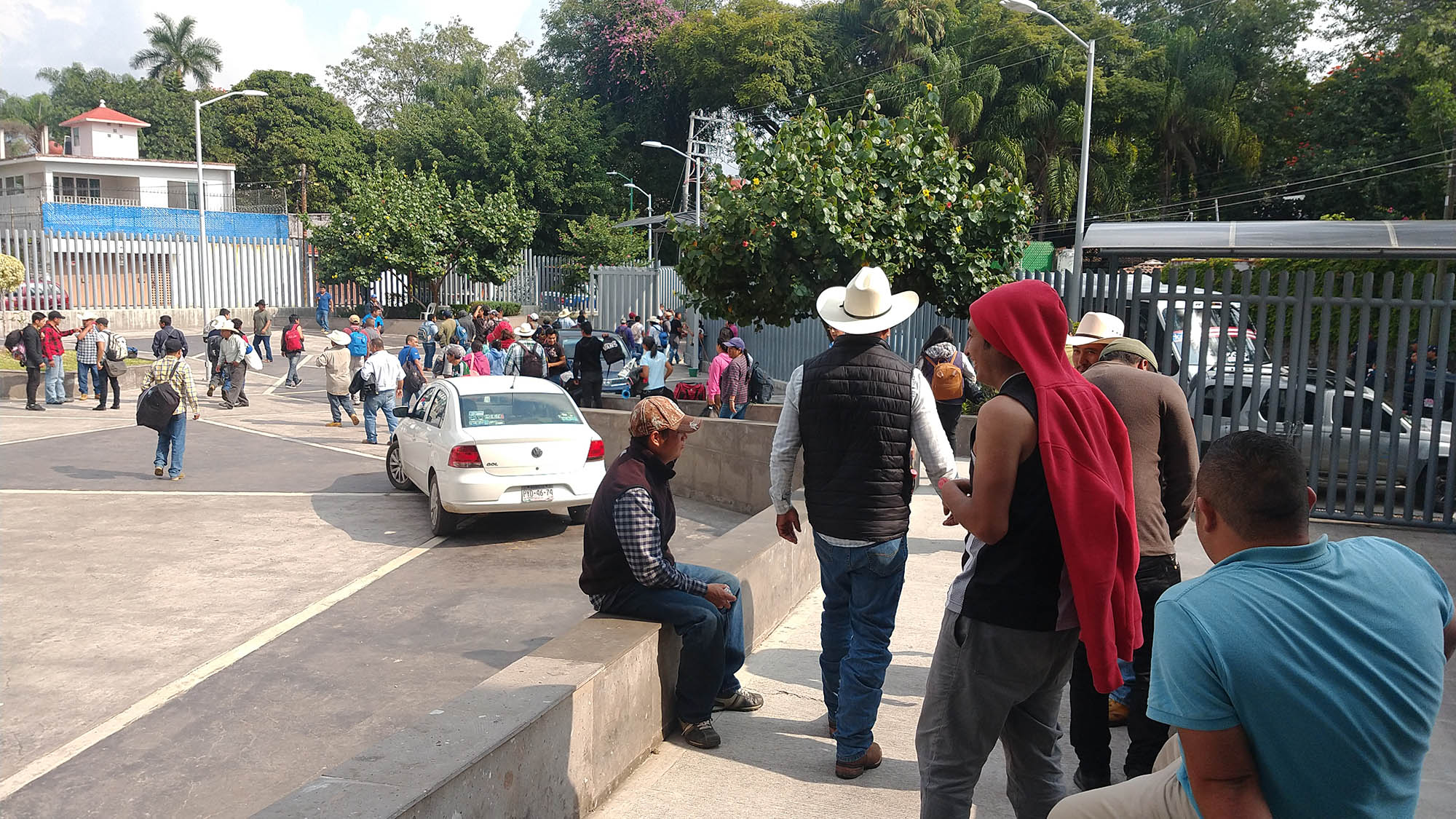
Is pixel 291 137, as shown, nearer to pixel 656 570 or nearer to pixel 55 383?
pixel 55 383

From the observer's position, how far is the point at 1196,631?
194 centimetres

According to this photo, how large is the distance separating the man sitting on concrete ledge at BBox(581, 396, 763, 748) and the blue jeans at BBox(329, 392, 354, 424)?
14.9 metres

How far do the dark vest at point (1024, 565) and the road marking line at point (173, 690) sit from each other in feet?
15.2

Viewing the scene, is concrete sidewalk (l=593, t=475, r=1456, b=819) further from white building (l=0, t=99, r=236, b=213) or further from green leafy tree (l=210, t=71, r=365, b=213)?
green leafy tree (l=210, t=71, r=365, b=213)

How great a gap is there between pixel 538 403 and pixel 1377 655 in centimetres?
966

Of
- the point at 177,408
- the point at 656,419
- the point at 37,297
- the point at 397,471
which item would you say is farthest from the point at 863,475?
the point at 37,297

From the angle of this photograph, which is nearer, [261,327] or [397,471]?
[397,471]

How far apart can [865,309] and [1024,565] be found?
1649 mm

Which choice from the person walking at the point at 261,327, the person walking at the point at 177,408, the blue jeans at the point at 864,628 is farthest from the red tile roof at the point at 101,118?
the blue jeans at the point at 864,628

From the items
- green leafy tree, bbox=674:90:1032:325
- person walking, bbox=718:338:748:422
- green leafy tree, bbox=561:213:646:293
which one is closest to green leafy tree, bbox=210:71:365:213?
green leafy tree, bbox=561:213:646:293

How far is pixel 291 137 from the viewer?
57.5 meters

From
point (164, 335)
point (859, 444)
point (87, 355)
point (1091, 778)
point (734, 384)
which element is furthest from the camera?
point (87, 355)

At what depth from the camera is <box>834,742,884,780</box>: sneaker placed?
4250 mm

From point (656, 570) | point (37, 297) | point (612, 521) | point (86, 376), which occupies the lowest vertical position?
point (86, 376)
